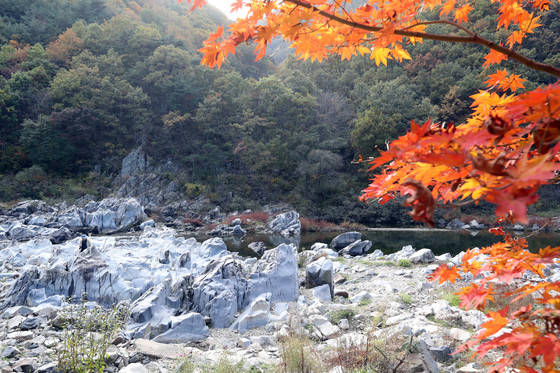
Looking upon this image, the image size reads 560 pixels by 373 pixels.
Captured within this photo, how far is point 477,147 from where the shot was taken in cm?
82

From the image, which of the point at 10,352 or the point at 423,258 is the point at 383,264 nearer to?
the point at 423,258

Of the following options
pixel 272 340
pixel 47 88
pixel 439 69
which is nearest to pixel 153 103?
pixel 47 88

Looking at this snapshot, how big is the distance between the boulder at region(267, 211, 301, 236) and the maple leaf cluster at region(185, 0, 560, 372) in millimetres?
11205

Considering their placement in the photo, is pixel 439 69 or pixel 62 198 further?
pixel 439 69

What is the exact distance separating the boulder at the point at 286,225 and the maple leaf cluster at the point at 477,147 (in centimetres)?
1121

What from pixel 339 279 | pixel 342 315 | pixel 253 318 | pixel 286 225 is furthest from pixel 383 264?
pixel 286 225

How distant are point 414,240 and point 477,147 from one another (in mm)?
10389

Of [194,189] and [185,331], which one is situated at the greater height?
[194,189]

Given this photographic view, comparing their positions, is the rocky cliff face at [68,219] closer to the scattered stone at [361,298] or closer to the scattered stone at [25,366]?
the scattered stone at [25,366]

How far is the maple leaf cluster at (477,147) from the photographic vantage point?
1.79 feet

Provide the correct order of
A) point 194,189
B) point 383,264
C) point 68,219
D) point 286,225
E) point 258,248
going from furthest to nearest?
point 194,189 → point 286,225 → point 68,219 → point 258,248 → point 383,264

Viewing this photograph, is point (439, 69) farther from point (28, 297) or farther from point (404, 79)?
point (28, 297)

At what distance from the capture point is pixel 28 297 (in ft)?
12.6

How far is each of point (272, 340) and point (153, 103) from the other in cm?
2040
